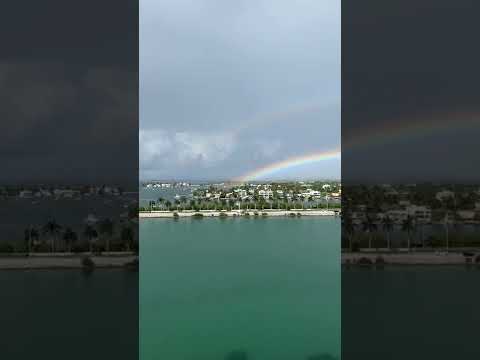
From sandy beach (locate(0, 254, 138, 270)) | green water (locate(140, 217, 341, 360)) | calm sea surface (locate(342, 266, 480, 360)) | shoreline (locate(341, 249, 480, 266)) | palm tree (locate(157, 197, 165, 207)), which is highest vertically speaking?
palm tree (locate(157, 197, 165, 207))

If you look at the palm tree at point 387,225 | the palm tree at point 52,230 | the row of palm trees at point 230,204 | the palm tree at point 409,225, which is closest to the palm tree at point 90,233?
the palm tree at point 52,230

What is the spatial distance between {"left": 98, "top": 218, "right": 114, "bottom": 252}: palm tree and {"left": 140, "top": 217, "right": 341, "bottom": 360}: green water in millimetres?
1859

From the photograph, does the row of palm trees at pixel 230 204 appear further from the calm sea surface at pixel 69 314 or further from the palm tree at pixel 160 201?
the calm sea surface at pixel 69 314

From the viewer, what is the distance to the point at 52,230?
5477 mm

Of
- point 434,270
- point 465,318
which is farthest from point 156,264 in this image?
point 465,318

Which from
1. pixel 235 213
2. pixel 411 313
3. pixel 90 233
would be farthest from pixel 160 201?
pixel 411 313

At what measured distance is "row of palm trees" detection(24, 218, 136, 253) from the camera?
449 cm

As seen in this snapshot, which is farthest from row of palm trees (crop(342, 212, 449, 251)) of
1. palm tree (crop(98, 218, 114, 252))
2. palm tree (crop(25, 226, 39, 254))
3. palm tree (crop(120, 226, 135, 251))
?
palm tree (crop(25, 226, 39, 254))

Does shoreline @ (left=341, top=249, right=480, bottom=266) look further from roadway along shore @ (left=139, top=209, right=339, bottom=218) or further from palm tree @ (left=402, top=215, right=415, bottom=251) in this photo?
roadway along shore @ (left=139, top=209, right=339, bottom=218)

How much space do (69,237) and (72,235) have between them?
66 mm

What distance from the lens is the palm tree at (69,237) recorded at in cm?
533

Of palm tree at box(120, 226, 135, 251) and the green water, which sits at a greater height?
palm tree at box(120, 226, 135, 251)

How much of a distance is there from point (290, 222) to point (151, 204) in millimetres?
9117

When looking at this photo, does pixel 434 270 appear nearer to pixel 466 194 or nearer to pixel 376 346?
pixel 466 194
